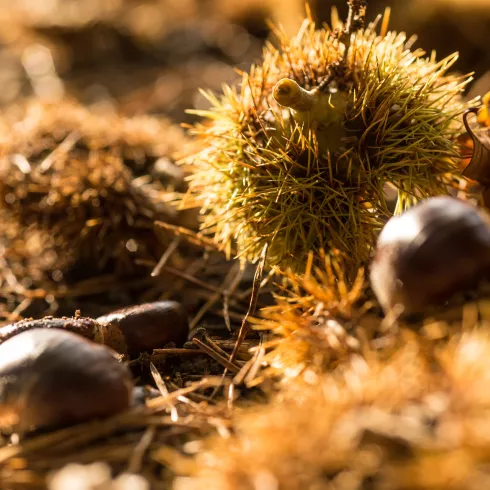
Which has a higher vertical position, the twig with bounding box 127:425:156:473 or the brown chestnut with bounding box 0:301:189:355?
the twig with bounding box 127:425:156:473

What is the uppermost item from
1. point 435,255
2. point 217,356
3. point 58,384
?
point 435,255

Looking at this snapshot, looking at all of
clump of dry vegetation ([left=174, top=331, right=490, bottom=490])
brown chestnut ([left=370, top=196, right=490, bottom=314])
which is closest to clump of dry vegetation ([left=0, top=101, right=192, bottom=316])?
brown chestnut ([left=370, top=196, right=490, bottom=314])

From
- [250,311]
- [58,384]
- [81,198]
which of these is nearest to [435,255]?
[250,311]

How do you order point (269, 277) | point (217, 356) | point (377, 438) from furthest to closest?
point (269, 277), point (217, 356), point (377, 438)

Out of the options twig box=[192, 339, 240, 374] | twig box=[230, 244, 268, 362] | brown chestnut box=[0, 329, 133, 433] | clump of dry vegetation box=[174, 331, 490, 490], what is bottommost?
twig box=[192, 339, 240, 374]

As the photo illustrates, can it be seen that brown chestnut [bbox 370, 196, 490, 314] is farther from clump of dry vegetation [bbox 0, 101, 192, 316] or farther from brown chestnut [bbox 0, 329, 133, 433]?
clump of dry vegetation [bbox 0, 101, 192, 316]

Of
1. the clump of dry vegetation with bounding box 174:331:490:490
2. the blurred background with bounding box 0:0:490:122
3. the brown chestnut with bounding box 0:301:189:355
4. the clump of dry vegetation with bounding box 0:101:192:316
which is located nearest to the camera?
the clump of dry vegetation with bounding box 174:331:490:490

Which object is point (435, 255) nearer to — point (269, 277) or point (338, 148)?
point (338, 148)
